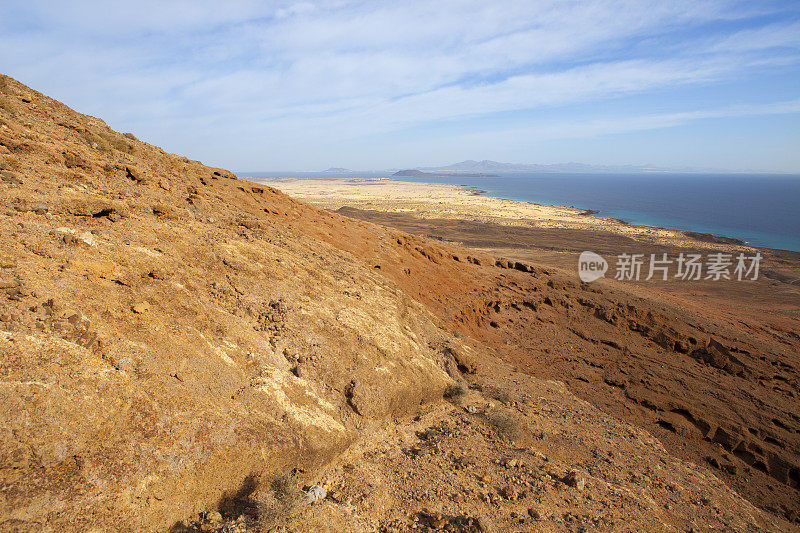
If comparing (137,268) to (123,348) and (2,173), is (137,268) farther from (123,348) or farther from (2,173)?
(2,173)

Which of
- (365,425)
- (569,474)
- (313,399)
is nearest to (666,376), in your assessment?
(569,474)

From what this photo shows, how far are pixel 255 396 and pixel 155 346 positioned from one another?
4.04ft

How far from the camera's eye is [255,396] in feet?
15.3

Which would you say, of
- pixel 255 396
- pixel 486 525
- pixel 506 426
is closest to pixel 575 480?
pixel 506 426

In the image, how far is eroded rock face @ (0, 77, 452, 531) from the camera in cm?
336

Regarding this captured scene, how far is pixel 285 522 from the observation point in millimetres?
3750

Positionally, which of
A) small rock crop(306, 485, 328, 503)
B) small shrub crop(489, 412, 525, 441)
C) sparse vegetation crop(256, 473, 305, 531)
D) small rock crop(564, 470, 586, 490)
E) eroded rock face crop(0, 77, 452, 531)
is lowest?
small rock crop(564, 470, 586, 490)

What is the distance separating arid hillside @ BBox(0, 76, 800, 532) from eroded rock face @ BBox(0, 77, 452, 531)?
0.07ft

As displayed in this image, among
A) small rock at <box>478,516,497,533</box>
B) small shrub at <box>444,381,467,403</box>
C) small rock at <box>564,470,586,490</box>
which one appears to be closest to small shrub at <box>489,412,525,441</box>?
small shrub at <box>444,381,467,403</box>

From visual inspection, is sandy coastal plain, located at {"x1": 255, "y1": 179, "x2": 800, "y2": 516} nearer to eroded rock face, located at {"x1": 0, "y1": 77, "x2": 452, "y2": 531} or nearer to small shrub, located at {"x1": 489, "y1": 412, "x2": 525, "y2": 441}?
small shrub, located at {"x1": 489, "y1": 412, "x2": 525, "y2": 441}

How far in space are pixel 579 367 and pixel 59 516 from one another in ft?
35.8

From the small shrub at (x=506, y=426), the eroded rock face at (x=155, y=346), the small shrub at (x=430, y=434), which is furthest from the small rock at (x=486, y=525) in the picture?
the small shrub at (x=506, y=426)

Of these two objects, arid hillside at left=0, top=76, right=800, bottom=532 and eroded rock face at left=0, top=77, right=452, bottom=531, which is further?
arid hillside at left=0, top=76, right=800, bottom=532

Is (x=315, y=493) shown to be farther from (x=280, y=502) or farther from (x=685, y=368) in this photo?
(x=685, y=368)
